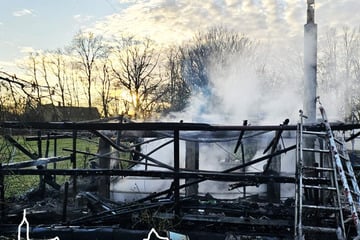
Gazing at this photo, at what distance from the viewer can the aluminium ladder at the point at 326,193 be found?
228 centimetres

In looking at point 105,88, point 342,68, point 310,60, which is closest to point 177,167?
point 310,60

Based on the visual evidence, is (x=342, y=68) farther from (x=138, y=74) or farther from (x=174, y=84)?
(x=138, y=74)

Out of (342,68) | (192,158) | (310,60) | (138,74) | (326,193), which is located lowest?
(326,193)

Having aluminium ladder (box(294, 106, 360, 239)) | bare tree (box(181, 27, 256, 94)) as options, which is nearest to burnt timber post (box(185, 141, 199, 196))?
aluminium ladder (box(294, 106, 360, 239))

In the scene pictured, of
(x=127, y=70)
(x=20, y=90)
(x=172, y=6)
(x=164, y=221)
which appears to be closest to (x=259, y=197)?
(x=164, y=221)

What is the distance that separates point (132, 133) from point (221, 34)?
69.1ft

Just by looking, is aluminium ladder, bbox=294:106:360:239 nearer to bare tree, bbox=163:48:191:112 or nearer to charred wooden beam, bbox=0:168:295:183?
charred wooden beam, bbox=0:168:295:183

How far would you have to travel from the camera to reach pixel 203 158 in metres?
8.92

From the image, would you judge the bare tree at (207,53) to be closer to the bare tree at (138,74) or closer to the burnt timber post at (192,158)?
the bare tree at (138,74)

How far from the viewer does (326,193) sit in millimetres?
4426

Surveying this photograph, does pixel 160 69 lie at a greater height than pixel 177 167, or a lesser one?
greater

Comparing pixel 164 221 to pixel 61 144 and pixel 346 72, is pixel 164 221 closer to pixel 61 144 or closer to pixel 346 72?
pixel 61 144

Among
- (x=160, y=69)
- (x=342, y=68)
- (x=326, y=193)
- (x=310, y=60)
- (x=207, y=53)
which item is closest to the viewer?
(x=326, y=193)

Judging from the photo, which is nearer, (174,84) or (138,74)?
(174,84)
